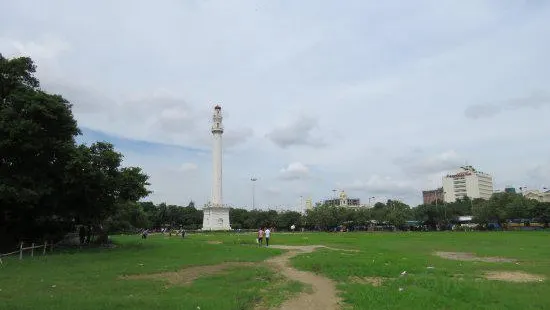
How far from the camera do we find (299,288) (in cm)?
1880

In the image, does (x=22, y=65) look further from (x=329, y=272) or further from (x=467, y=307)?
(x=467, y=307)

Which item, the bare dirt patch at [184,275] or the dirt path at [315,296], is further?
the bare dirt patch at [184,275]

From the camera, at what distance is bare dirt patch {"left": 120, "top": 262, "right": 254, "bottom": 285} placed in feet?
71.0

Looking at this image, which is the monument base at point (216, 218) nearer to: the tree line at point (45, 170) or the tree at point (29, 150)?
the tree line at point (45, 170)

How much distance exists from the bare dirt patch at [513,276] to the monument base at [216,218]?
9589 centimetres

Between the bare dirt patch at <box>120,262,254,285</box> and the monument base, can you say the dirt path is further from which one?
the monument base

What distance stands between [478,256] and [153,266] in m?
23.8

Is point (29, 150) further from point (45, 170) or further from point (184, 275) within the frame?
point (184, 275)

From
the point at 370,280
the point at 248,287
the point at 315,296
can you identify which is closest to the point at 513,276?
the point at 370,280

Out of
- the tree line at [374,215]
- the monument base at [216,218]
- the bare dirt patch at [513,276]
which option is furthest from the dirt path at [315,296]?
the monument base at [216,218]

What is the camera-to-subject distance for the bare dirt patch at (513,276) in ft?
72.3

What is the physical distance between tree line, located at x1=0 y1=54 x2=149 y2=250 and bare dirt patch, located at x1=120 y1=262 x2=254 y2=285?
582 inches

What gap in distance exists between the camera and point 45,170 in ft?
123

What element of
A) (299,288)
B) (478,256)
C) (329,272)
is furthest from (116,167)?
(478,256)
